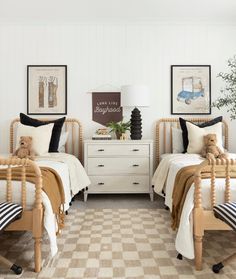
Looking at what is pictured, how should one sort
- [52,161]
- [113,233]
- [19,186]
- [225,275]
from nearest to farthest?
[225,275] → [19,186] → [113,233] → [52,161]

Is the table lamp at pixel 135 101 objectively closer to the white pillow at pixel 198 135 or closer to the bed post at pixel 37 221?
the white pillow at pixel 198 135

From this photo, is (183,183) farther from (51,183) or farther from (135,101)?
(135,101)

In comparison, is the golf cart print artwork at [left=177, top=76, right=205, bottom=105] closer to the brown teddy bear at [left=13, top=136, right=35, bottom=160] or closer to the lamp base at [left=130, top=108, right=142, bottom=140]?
the lamp base at [left=130, top=108, right=142, bottom=140]

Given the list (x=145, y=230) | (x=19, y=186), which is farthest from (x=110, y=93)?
(x=19, y=186)

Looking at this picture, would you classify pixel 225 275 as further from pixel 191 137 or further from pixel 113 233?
pixel 191 137

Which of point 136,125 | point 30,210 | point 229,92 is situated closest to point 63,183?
point 30,210

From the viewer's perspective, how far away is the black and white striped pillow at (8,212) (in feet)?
5.98

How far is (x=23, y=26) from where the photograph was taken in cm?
438

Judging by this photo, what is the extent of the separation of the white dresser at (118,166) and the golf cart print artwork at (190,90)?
91cm

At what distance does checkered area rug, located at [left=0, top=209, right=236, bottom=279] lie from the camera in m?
2.09

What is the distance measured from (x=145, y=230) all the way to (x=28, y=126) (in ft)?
6.29

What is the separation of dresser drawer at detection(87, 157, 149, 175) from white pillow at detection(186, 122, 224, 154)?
63 centimetres

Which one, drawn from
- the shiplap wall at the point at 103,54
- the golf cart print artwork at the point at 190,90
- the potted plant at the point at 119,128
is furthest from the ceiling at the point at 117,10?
the potted plant at the point at 119,128

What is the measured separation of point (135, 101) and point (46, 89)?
1.32m
